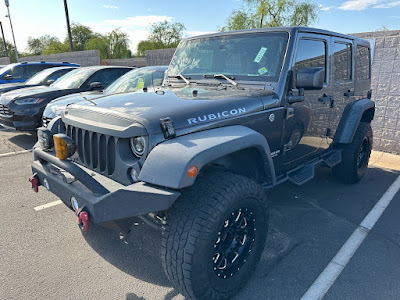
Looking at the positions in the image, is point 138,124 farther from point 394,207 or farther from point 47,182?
point 394,207

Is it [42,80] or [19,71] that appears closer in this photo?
[42,80]

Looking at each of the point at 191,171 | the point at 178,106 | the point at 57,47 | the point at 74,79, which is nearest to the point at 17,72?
the point at 74,79

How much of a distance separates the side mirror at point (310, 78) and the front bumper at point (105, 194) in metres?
1.63

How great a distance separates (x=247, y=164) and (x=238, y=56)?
3.83ft

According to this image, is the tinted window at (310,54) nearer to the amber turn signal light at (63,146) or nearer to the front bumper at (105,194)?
the front bumper at (105,194)

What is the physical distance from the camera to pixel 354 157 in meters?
4.23

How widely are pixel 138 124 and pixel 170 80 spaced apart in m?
1.60

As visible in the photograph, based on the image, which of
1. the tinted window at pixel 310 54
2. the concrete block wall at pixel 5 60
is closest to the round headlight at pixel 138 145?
the tinted window at pixel 310 54

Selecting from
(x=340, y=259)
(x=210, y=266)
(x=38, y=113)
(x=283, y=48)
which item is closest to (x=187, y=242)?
(x=210, y=266)

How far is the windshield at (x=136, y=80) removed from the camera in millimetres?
5668

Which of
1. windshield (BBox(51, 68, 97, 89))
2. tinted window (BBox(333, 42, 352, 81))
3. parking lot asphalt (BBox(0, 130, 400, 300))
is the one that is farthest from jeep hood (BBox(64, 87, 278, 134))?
windshield (BBox(51, 68, 97, 89))

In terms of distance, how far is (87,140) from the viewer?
2.45 m

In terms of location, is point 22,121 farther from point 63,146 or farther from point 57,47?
point 57,47

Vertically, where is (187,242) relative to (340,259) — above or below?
above
